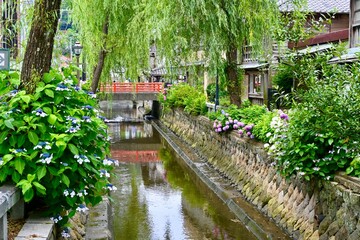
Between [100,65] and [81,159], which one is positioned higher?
[100,65]

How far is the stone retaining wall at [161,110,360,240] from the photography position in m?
6.91

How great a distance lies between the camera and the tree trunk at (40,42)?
19.2 ft

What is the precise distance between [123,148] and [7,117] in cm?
1943

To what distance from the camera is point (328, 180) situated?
24.6ft

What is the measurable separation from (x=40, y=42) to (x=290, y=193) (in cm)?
573

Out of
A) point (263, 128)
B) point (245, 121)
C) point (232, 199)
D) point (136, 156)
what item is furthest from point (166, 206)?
point (136, 156)

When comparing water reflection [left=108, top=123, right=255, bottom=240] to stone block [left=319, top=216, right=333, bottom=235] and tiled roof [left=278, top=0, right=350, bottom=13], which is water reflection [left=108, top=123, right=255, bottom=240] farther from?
tiled roof [left=278, top=0, right=350, bottom=13]

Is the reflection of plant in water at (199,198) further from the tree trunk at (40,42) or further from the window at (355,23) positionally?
the window at (355,23)

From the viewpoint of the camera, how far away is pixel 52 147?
195 inches

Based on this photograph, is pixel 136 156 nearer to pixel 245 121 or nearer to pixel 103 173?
pixel 245 121

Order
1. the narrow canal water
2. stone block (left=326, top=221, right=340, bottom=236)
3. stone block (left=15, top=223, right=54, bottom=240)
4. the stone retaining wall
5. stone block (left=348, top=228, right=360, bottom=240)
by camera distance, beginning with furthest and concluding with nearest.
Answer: the narrow canal water → stone block (left=326, top=221, right=340, bottom=236) → the stone retaining wall → stone block (left=348, top=228, right=360, bottom=240) → stone block (left=15, top=223, right=54, bottom=240)

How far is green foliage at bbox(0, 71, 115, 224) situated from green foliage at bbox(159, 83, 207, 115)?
51.4ft

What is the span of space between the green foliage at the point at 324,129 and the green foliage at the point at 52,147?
2.71 metres

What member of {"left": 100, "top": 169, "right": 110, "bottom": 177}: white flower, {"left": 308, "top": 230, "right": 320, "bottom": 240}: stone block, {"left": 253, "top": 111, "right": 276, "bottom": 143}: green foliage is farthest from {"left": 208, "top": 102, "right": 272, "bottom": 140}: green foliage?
{"left": 100, "top": 169, "right": 110, "bottom": 177}: white flower
